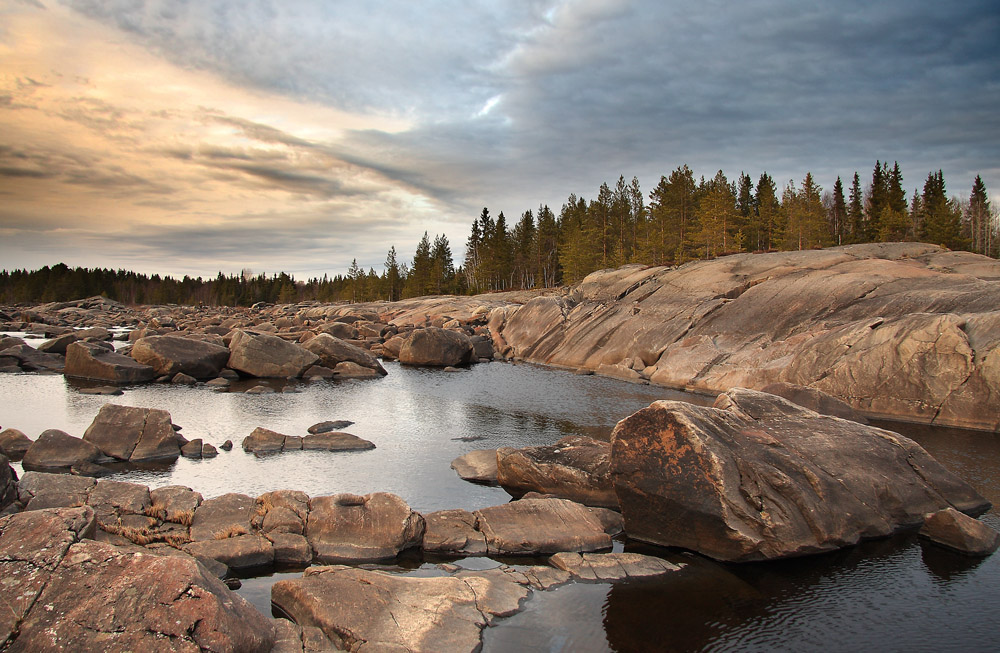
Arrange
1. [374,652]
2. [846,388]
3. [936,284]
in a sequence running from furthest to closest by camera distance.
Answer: [936,284]
[846,388]
[374,652]

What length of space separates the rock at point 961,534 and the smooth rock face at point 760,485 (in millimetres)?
736

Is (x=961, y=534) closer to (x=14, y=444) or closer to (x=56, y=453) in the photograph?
(x=56, y=453)

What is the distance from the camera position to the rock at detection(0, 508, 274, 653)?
22.1 feet

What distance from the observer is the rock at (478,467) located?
1766cm

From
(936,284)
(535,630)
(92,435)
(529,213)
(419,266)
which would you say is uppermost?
(529,213)

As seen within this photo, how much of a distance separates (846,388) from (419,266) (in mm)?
95827

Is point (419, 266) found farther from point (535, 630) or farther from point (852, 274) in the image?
point (535, 630)

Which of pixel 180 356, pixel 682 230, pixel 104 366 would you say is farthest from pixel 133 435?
pixel 682 230

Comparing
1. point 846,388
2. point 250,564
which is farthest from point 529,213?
point 250,564

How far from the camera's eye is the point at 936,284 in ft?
95.6

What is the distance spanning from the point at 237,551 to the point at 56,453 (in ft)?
32.3

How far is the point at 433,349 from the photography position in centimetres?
4600

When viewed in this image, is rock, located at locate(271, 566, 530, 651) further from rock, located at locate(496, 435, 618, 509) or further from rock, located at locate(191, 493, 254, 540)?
rock, located at locate(496, 435, 618, 509)

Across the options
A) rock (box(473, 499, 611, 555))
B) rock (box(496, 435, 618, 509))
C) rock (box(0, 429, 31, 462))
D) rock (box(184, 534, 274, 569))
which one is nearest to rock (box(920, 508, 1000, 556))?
rock (box(496, 435, 618, 509))
